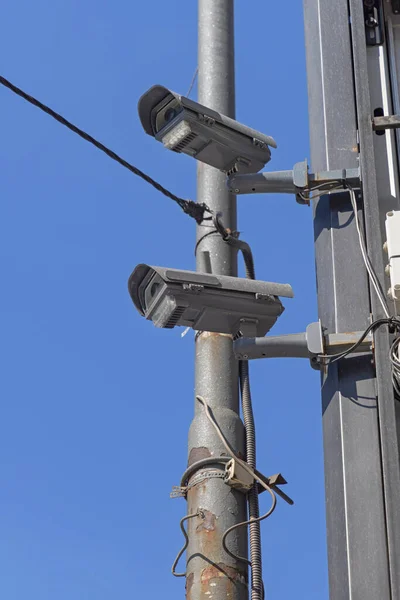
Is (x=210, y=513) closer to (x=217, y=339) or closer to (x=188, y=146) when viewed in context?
(x=217, y=339)

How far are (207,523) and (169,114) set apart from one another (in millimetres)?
1775

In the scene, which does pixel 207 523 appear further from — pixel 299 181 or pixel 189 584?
pixel 299 181

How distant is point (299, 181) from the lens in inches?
194

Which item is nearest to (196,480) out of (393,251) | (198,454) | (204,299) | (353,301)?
(198,454)

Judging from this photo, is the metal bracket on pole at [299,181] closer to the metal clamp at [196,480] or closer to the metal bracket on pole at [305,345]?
the metal bracket on pole at [305,345]

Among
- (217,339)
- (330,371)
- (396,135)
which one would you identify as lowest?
(330,371)

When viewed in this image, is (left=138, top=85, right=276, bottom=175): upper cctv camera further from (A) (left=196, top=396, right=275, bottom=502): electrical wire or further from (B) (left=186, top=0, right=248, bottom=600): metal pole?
(A) (left=196, top=396, right=275, bottom=502): electrical wire

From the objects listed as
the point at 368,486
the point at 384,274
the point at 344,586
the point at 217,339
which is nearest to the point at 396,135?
the point at 384,274

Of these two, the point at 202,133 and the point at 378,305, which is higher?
the point at 202,133

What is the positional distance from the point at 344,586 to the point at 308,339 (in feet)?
2.95

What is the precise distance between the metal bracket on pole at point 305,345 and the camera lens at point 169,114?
48.7 inches

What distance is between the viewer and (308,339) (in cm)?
452

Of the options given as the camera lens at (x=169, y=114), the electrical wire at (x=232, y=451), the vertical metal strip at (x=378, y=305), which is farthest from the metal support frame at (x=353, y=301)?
the electrical wire at (x=232, y=451)

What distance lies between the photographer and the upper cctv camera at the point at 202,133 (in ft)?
18.1
